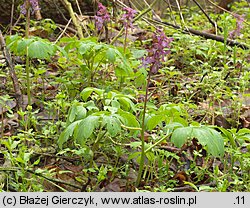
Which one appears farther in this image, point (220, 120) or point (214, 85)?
point (214, 85)

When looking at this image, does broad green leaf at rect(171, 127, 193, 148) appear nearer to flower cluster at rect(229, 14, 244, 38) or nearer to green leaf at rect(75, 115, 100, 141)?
green leaf at rect(75, 115, 100, 141)

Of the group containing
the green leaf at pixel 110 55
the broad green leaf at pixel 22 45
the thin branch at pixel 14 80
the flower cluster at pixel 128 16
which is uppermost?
the flower cluster at pixel 128 16

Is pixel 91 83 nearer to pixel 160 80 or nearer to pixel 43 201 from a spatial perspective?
pixel 160 80

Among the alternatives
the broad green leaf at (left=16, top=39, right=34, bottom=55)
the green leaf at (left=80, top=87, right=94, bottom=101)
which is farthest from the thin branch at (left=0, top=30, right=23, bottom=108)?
the green leaf at (left=80, top=87, right=94, bottom=101)

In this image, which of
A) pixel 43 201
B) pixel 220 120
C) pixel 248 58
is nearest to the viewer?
pixel 43 201

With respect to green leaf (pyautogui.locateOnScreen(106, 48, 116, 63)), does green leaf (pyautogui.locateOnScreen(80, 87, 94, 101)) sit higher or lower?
lower

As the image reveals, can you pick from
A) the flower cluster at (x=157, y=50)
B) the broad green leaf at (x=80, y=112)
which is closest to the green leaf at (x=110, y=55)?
the broad green leaf at (x=80, y=112)

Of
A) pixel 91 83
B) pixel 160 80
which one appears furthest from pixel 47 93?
pixel 160 80

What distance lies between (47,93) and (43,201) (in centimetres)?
171

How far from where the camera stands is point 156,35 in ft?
6.62

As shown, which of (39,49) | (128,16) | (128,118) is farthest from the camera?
(128,16)

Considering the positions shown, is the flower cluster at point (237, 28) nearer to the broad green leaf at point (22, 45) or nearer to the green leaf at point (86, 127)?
the broad green leaf at point (22, 45)

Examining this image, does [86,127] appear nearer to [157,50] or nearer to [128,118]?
[128,118]

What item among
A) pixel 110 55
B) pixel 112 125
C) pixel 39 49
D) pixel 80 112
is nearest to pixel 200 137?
pixel 112 125
